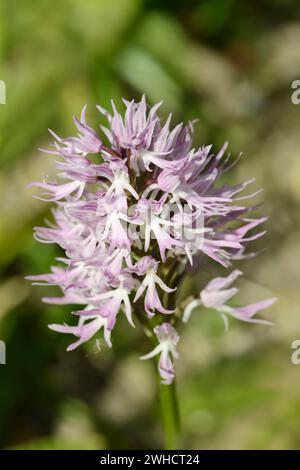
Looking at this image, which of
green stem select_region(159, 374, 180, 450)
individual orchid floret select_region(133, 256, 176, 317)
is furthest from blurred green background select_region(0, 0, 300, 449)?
individual orchid floret select_region(133, 256, 176, 317)

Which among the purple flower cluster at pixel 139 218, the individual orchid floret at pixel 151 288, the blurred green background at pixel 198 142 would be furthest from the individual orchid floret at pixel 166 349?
the blurred green background at pixel 198 142

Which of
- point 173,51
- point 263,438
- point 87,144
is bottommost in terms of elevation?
point 263,438

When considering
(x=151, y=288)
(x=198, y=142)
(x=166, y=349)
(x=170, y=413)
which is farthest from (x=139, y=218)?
(x=198, y=142)

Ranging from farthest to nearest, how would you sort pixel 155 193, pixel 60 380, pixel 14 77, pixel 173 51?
pixel 173 51
pixel 14 77
pixel 60 380
pixel 155 193

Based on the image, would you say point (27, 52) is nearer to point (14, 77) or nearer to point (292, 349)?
point (14, 77)

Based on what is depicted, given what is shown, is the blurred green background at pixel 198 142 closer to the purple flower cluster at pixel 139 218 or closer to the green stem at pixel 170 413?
the green stem at pixel 170 413

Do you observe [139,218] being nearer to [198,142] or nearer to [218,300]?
[218,300]

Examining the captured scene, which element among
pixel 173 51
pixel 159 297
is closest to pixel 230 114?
pixel 173 51
